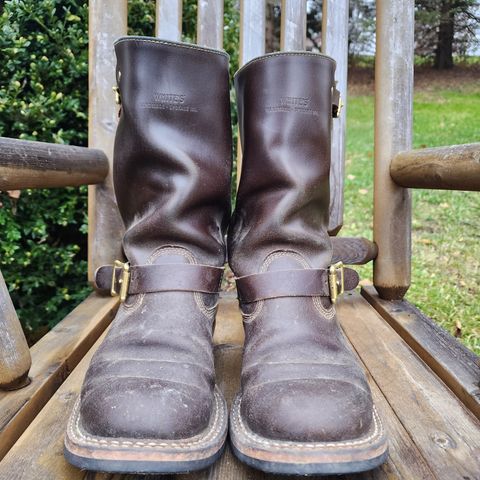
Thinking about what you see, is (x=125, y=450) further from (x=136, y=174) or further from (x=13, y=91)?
(x=13, y=91)

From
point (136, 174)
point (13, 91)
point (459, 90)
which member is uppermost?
point (459, 90)

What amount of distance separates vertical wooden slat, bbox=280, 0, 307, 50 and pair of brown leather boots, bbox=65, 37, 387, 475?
46 cm

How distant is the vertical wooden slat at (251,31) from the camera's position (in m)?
1.26

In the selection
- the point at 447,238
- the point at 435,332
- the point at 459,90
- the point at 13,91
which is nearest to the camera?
the point at 435,332

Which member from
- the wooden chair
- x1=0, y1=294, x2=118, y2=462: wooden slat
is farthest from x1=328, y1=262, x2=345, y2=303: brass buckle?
x1=0, y1=294, x2=118, y2=462: wooden slat

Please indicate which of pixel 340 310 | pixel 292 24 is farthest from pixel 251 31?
pixel 340 310

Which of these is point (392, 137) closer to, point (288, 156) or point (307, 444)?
point (288, 156)

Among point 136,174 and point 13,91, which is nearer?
point 136,174

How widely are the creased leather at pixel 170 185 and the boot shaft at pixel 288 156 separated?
0.06 meters

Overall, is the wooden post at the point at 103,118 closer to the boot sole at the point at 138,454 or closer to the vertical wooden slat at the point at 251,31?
the vertical wooden slat at the point at 251,31

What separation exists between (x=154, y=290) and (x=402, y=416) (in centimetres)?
38

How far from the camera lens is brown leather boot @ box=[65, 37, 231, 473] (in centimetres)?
60

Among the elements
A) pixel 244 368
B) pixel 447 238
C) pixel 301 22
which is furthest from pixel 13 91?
pixel 447 238

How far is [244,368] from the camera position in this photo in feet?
2.23
